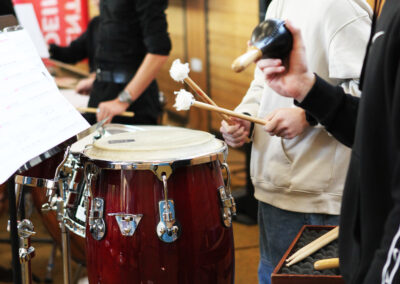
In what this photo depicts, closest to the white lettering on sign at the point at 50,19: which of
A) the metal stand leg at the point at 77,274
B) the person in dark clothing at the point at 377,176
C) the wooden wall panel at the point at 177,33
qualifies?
the wooden wall panel at the point at 177,33

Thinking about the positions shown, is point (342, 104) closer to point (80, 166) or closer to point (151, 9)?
point (80, 166)

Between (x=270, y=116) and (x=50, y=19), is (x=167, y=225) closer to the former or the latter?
(x=270, y=116)

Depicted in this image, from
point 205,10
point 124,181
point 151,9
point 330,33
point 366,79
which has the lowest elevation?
point 205,10

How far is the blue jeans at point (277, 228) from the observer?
1.62 m

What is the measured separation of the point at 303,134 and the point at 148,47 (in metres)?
1.08

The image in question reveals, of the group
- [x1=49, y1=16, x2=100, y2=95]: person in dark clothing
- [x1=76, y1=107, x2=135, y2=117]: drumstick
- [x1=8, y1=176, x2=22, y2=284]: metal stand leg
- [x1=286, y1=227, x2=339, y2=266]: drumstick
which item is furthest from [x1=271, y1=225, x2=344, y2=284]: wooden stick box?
[x1=49, y1=16, x2=100, y2=95]: person in dark clothing

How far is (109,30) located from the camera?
2.51 m

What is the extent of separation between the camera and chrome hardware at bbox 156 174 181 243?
150 centimetres

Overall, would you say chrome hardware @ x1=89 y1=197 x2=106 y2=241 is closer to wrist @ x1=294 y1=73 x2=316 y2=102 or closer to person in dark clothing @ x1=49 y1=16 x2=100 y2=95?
wrist @ x1=294 y1=73 x2=316 y2=102

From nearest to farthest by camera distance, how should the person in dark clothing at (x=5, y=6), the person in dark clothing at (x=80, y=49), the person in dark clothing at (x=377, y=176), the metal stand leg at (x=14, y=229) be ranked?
the person in dark clothing at (x=377, y=176)
the metal stand leg at (x=14, y=229)
the person in dark clothing at (x=5, y=6)
the person in dark clothing at (x=80, y=49)

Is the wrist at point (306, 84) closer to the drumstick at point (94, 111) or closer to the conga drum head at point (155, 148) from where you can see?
the conga drum head at point (155, 148)

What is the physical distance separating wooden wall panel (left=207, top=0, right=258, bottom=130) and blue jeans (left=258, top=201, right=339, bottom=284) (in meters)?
2.21

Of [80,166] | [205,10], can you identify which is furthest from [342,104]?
[205,10]

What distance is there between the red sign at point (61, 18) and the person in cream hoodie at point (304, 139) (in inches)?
137
